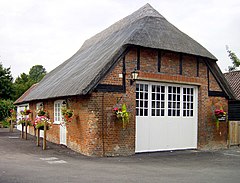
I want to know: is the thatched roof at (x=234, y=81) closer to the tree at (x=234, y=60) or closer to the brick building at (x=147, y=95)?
the brick building at (x=147, y=95)

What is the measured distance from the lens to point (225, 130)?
1434 centimetres

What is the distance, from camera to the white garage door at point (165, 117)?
11867mm

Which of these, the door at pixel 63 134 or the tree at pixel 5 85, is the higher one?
the tree at pixel 5 85

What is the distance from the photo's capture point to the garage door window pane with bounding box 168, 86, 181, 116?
1262 centimetres

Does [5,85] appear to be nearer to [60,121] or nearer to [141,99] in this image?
[60,121]

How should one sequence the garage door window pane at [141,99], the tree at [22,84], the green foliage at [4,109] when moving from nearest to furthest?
the garage door window pane at [141,99] → the green foliage at [4,109] → the tree at [22,84]

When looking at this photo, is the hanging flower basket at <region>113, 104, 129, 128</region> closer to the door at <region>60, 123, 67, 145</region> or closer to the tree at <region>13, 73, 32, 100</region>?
the door at <region>60, 123, 67, 145</region>

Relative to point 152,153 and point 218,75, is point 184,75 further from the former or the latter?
point 152,153

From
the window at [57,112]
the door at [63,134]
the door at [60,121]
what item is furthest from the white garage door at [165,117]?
the window at [57,112]

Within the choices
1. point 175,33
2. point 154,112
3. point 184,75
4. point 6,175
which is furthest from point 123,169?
point 175,33

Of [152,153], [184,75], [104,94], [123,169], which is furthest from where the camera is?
[184,75]

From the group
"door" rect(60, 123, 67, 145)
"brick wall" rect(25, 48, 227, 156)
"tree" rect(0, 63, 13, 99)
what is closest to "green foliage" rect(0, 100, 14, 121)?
"tree" rect(0, 63, 13, 99)

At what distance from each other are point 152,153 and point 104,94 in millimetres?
3120

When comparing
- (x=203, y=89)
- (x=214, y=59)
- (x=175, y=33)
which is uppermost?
(x=175, y=33)
